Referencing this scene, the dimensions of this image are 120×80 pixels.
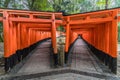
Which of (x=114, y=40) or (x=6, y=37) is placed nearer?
(x=114, y=40)

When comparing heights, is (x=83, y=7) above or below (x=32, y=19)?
above

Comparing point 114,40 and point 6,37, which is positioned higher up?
point 6,37

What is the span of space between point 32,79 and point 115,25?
3.57m

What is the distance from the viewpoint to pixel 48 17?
8.03 m

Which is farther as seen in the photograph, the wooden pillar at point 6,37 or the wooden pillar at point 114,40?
the wooden pillar at point 6,37

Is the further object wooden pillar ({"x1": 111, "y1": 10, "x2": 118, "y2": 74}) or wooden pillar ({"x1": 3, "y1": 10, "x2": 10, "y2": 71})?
wooden pillar ({"x1": 3, "y1": 10, "x2": 10, "y2": 71})

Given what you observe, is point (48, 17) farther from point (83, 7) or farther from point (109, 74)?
point (83, 7)

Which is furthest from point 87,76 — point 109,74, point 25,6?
point 25,6

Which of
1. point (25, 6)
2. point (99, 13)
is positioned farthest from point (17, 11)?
point (25, 6)

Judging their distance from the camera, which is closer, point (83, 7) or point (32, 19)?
point (32, 19)

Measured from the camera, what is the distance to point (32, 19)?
7.34 m

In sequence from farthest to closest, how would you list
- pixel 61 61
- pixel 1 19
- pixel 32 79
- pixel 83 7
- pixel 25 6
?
pixel 83 7 → pixel 25 6 → pixel 61 61 → pixel 1 19 → pixel 32 79

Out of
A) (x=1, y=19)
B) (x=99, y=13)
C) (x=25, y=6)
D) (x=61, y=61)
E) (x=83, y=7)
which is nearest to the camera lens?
(x=1, y=19)

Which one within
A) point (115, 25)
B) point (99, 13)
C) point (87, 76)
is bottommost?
point (87, 76)
